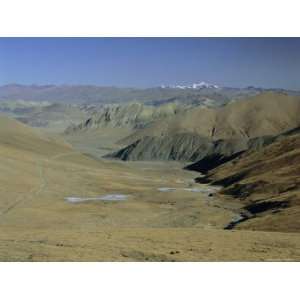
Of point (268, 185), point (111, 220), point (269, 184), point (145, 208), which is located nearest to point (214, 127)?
point (269, 184)

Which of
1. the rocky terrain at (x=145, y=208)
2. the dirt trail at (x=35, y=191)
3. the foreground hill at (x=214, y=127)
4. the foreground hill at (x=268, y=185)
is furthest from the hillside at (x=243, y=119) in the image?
the dirt trail at (x=35, y=191)

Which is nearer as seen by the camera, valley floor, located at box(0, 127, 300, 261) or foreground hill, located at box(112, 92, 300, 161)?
valley floor, located at box(0, 127, 300, 261)

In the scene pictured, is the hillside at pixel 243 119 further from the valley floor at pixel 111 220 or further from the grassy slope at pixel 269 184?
the grassy slope at pixel 269 184

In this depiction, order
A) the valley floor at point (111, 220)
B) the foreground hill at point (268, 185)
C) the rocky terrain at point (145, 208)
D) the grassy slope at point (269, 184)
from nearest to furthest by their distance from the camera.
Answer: the valley floor at point (111, 220), the rocky terrain at point (145, 208), the grassy slope at point (269, 184), the foreground hill at point (268, 185)

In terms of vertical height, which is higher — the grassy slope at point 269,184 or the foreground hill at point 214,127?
the foreground hill at point 214,127

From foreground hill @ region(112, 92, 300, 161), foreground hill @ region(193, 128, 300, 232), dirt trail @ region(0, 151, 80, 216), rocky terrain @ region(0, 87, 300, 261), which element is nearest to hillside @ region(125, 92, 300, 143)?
foreground hill @ region(112, 92, 300, 161)

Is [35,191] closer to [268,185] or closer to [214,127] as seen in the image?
[268,185]

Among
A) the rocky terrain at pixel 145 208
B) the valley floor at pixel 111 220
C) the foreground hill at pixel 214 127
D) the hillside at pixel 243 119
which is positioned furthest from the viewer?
the hillside at pixel 243 119

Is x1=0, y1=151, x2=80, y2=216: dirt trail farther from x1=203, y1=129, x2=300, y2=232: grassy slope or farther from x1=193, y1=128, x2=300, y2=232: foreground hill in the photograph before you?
x1=203, y1=129, x2=300, y2=232: grassy slope
